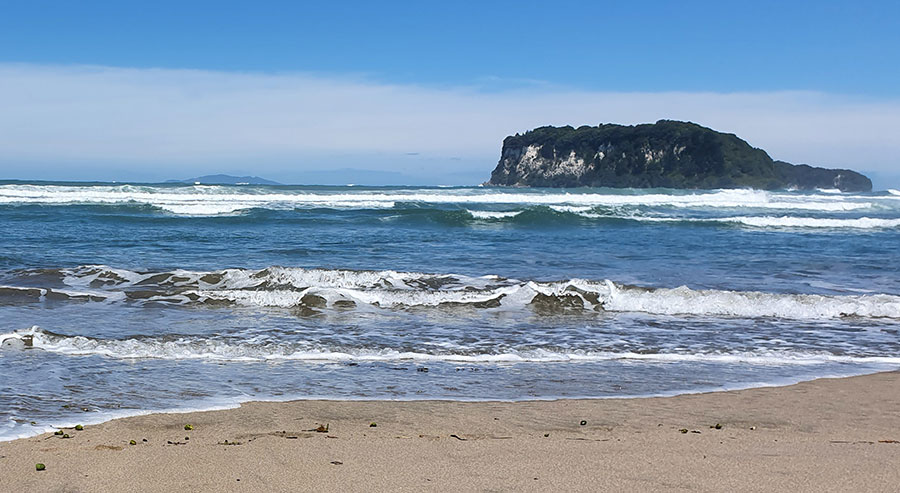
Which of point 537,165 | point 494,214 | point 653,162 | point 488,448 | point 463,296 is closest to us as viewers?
point 488,448

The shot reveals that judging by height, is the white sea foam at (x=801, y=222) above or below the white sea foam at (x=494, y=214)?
below

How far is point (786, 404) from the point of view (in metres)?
5.32

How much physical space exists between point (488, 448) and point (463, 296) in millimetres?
6089

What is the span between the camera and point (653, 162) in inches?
3839

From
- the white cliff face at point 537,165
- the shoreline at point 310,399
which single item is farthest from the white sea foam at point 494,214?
the white cliff face at point 537,165

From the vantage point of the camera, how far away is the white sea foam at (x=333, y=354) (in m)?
6.68

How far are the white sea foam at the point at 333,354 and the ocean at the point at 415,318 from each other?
28 millimetres

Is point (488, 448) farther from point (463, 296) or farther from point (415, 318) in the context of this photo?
point (463, 296)

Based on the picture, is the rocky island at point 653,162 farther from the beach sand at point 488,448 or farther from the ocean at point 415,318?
the beach sand at point 488,448

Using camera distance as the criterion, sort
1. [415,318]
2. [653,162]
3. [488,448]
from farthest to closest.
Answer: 1. [653,162]
2. [415,318]
3. [488,448]

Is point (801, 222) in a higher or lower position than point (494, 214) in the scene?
lower

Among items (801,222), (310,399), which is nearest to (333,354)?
(310,399)

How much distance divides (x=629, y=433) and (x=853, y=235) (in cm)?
2122

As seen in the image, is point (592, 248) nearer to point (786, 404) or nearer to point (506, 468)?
point (786, 404)
